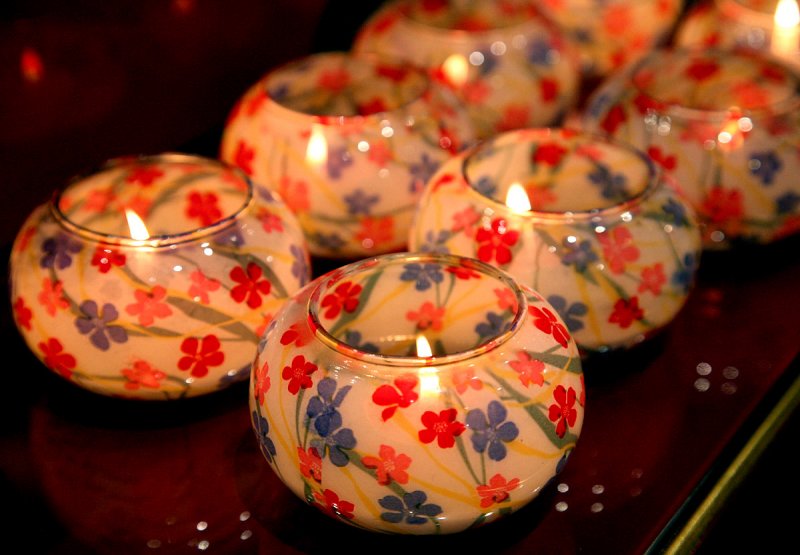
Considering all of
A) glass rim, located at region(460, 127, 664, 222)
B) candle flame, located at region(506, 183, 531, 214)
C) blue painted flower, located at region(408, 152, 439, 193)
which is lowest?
blue painted flower, located at region(408, 152, 439, 193)

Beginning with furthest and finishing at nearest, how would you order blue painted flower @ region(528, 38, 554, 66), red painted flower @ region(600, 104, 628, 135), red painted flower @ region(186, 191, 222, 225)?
blue painted flower @ region(528, 38, 554, 66) → red painted flower @ region(600, 104, 628, 135) → red painted flower @ region(186, 191, 222, 225)

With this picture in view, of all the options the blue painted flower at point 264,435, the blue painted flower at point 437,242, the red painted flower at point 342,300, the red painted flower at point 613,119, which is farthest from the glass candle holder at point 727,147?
the blue painted flower at point 264,435

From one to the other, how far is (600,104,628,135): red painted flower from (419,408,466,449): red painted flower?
1.55 ft

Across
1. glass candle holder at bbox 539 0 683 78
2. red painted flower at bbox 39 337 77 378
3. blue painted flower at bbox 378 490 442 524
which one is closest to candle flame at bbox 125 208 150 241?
red painted flower at bbox 39 337 77 378

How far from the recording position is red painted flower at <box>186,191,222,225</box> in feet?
2.64

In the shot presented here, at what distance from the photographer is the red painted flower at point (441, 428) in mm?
564

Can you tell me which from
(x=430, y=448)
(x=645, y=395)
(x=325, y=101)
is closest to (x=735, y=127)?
(x=645, y=395)

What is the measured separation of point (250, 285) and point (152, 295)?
7 cm

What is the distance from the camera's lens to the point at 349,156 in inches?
33.7

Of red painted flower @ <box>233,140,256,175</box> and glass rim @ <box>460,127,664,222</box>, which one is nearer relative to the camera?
glass rim @ <box>460,127,664,222</box>

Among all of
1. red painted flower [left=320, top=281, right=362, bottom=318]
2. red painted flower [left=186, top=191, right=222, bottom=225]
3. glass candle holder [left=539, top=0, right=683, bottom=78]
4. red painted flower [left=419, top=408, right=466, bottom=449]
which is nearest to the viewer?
red painted flower [left=419, top=408, right=466, bottom=449]

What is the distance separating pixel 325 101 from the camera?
98cm

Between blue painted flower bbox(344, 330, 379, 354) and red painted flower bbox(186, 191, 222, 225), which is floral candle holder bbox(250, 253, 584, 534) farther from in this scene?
red painted flower bbox(186, 191, 222, 225)

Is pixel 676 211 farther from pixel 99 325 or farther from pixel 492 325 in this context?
pixel 99 325
